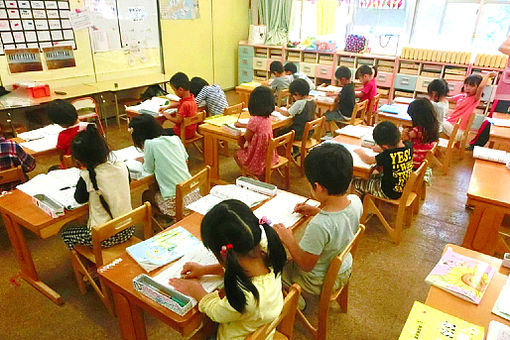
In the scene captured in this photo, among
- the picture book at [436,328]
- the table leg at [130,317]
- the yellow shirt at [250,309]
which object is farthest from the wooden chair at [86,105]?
the picture book at [436,328]

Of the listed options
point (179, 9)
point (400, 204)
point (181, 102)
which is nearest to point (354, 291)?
point (400, 204)

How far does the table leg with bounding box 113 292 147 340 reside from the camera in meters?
1.48

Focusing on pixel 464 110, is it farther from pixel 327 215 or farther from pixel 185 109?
pixel 327 215

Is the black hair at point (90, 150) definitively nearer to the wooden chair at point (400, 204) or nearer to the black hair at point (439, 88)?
the wooden chair at point (400, 204)

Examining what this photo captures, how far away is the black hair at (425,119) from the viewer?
2.81 m

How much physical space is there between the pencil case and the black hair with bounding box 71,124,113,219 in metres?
0.76

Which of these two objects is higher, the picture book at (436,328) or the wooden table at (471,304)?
the picture book at (436,328)

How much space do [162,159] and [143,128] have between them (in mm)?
Answer: 283

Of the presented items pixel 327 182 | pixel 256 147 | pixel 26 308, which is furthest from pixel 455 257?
pixel 26 308

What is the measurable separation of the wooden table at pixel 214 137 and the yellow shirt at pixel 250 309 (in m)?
2.09

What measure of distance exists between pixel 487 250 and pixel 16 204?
2851mm

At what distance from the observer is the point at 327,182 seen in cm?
159

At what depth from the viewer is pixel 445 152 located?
4.25 metres

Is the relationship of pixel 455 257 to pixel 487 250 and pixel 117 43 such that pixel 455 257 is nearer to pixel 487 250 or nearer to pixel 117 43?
pixel 487 250
